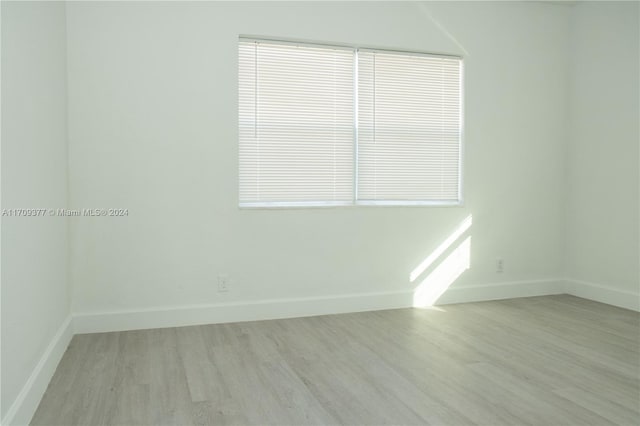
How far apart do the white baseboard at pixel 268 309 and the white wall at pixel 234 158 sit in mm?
65

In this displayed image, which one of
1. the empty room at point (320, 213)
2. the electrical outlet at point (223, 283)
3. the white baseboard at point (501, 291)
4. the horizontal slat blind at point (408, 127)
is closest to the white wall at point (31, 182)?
the empty room at point (320, 213)

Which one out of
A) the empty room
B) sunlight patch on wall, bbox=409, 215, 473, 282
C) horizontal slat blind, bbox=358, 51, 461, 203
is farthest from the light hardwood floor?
horizontal slat blind, bbox=358, 51, 461, 203

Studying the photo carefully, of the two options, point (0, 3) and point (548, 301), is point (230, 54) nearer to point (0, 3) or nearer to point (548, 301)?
point (0, 3)

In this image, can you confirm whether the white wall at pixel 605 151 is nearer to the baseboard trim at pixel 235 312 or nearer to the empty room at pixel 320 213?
the empty room at pixel 320 213

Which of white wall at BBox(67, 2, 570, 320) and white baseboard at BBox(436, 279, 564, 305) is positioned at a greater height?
white wall at BBox(67, 2, 570, 320)

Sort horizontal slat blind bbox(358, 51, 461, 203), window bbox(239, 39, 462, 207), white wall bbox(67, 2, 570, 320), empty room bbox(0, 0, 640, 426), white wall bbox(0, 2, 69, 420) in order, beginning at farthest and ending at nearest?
1. horizontal slat blind bbox(358, 51, 461, 203)
2. window bbox(239, 39, 462, 207)
3. white wall bbox(67, 2, 570, 320)
4. empty room bbox(0, 0, 640, 426)
5. white wall bbox(0, 2, 69, 420)

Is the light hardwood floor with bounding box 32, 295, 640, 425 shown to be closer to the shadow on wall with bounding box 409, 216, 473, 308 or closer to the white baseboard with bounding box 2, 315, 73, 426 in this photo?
the white baseboard with bounding box 2, 315, 73, 426

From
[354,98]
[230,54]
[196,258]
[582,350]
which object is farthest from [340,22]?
[582,350]

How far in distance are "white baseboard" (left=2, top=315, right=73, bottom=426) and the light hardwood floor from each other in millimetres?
52

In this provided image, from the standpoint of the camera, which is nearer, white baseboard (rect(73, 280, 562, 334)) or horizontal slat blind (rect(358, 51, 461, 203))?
white baseboard (rect(73, 280, 562, 334))

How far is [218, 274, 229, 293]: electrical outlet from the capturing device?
3844 mm

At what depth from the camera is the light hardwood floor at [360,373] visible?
7.45ft

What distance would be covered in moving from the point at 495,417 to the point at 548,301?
108 inches

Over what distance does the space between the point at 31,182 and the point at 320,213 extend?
2232 mm
